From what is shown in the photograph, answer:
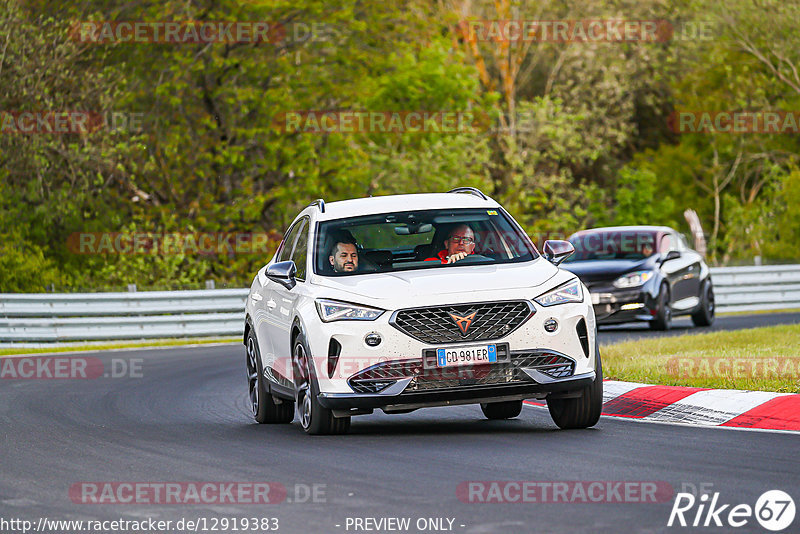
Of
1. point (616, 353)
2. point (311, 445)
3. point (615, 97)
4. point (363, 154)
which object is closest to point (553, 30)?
point (615, 97)

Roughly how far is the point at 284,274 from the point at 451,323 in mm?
1824

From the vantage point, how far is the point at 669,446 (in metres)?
9.63

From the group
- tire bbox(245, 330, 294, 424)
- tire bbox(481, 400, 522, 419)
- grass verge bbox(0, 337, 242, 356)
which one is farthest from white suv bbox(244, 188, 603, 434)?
grass verge bbox(0, 337, 242, 356)

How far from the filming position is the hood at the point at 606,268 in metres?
23.4

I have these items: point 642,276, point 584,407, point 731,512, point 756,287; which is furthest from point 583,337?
point 756,287

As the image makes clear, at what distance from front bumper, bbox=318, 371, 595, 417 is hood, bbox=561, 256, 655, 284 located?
12.8m

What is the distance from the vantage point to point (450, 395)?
33.7ft

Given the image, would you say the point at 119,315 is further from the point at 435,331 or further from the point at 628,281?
the point at 435,331

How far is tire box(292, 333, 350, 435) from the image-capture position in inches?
421

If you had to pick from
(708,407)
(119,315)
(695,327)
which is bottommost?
(695,327)

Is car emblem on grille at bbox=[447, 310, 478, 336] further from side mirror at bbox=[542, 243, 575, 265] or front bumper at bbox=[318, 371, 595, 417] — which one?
side mirror at bbox=[542, 243, 575, 265]

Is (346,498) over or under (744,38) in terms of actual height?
under

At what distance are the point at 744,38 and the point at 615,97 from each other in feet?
20.9

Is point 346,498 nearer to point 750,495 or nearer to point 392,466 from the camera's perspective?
point 392,466
